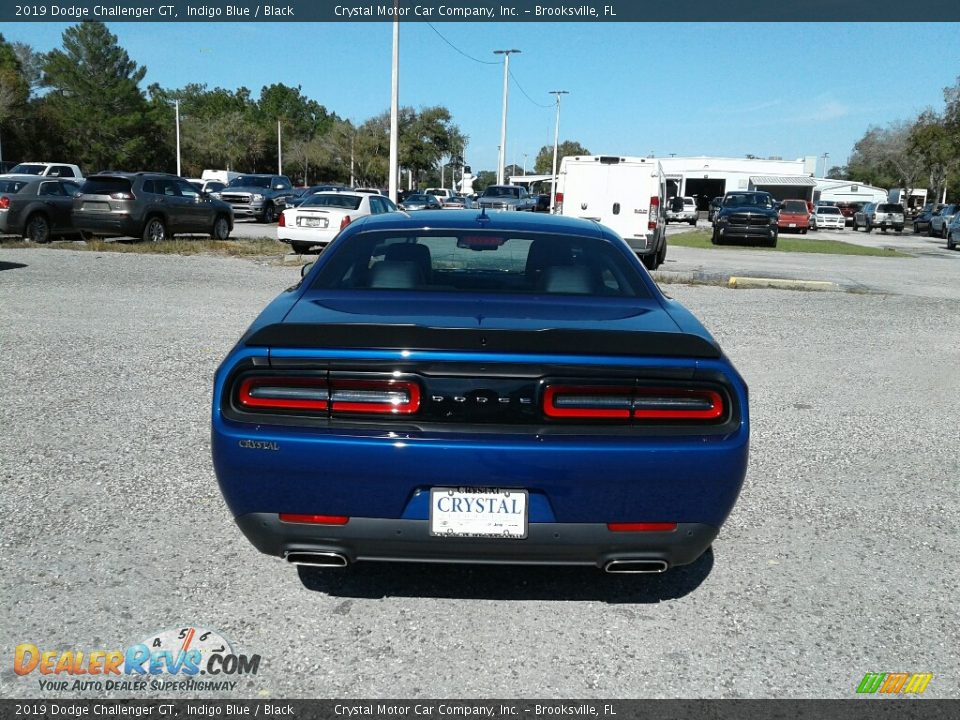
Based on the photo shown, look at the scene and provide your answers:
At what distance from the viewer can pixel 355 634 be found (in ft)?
10.8

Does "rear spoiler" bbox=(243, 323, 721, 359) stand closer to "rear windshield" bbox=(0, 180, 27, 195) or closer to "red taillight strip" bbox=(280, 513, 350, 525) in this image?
"red taillight strip" bbox=(280, 513, 350, 525)

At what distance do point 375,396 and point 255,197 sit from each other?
1209 inches

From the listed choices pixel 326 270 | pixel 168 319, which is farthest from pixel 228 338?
pixel 326 270

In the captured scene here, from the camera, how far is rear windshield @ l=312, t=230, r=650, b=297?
416 cm

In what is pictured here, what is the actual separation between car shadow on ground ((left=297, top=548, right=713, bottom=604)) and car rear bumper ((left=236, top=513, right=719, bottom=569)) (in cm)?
50

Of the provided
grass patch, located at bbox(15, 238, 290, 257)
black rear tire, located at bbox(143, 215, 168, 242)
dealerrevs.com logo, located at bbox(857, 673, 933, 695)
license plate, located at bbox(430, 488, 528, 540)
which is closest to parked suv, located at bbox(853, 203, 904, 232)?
grass patch, located at bbox(15, 238, 290, 257)

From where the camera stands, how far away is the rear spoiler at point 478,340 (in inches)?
121

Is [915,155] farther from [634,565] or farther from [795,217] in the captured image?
[634,565]

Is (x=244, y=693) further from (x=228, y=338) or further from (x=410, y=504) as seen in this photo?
(x=228, y=338)

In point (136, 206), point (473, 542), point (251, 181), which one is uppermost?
point (251, 181)

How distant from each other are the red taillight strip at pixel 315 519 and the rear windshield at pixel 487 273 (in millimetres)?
1235

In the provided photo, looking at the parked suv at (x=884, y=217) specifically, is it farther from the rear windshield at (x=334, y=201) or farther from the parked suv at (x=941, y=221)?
the rear windshield at (x=334, y=201)

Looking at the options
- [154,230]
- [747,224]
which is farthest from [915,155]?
[154,230]

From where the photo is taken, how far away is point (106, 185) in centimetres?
1888
